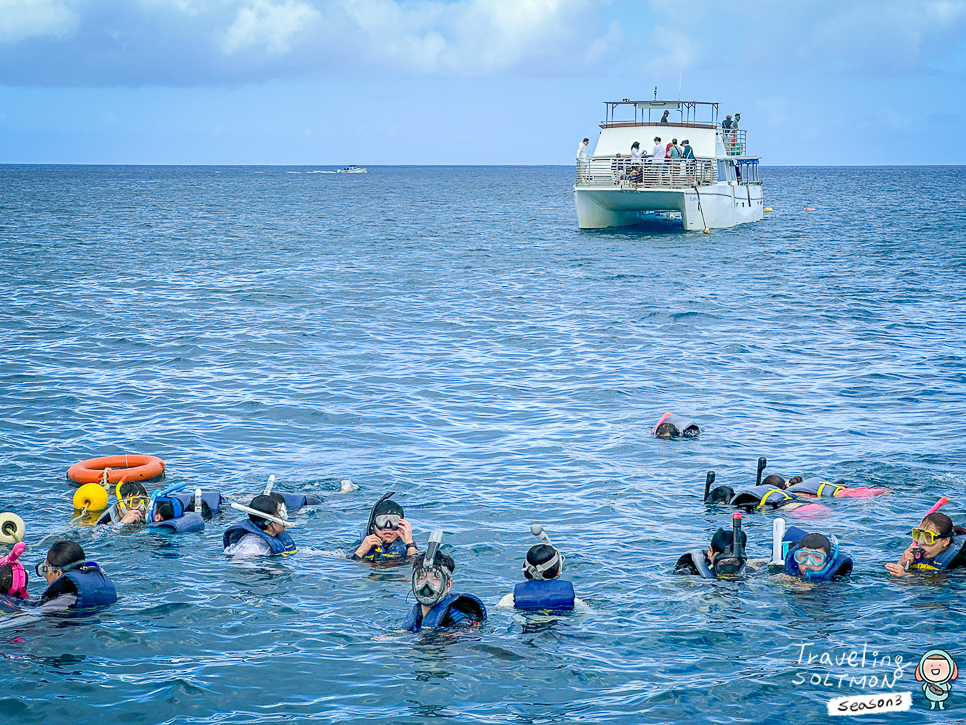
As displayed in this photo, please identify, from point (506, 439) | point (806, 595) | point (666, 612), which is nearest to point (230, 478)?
point (506, 439)

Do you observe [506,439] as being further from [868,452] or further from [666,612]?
[666,612]

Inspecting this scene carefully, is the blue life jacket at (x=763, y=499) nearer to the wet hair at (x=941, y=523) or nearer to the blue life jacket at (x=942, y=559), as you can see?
the blue life jacket at (x=942, y=559)

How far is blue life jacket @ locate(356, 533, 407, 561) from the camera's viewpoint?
10680 millimetres

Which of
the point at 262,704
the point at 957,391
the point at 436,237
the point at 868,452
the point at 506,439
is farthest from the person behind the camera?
the point at 436,237

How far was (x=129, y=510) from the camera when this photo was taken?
39.4 feet

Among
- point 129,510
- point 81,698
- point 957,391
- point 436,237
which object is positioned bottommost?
point 81,698

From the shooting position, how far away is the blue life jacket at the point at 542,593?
9016 millimetres

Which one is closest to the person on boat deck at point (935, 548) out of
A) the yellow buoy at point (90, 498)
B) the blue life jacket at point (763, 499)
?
the blue life jacket at point (763, 499)

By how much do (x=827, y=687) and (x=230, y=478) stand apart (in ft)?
29.6

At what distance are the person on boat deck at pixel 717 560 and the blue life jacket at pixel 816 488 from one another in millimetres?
2886

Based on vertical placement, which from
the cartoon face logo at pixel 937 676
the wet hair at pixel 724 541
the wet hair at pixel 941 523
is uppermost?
the wet hair at pixel 941 523

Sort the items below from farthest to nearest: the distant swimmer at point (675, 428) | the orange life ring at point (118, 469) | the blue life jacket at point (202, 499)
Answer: the distant swimmer at point (675, 428)
the orange life ring at point (118, 469)
the blue life jacket at point (202, 499)

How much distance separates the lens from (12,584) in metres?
9.10

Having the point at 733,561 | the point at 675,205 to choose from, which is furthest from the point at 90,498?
the point at 675,205
